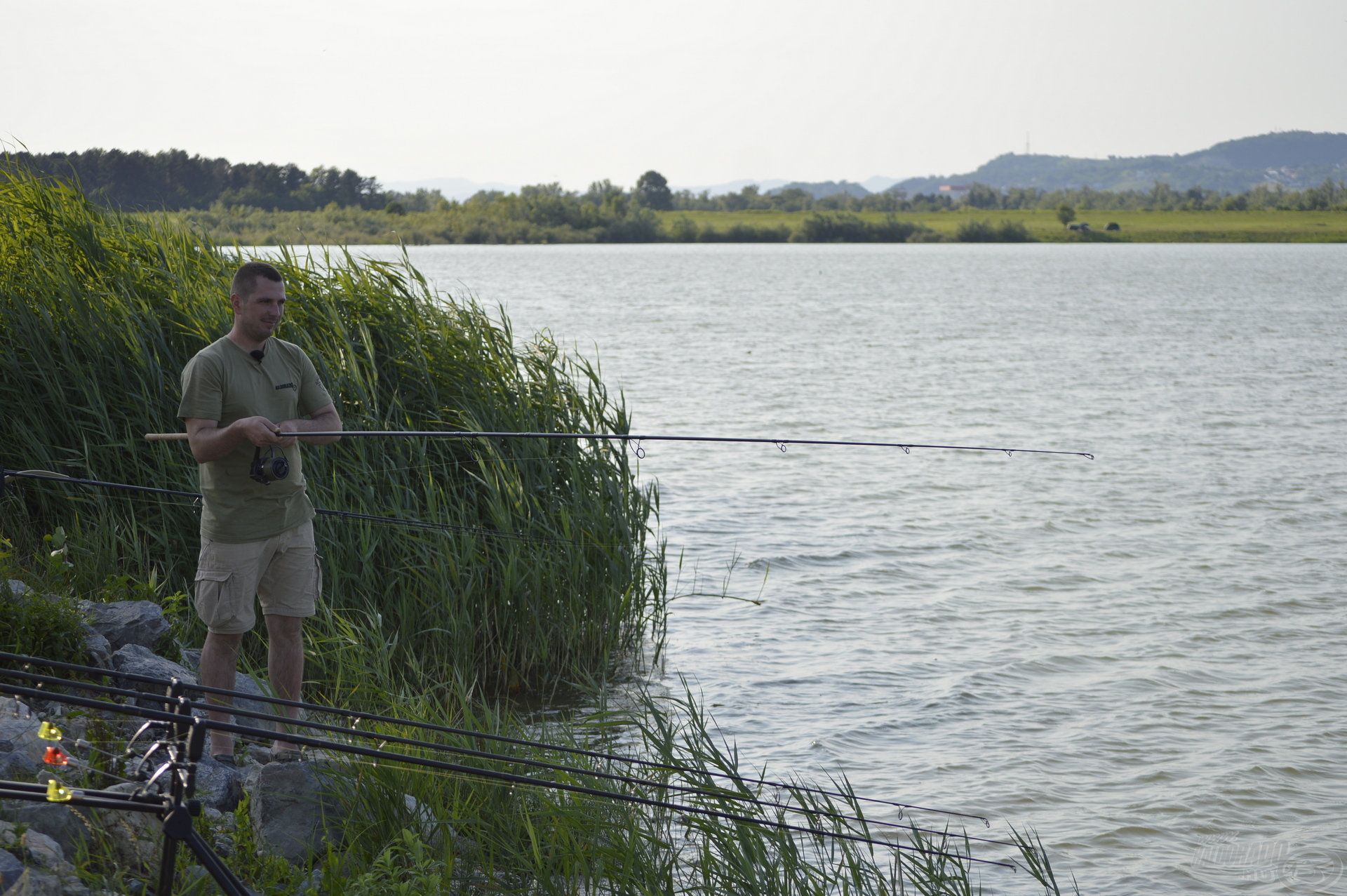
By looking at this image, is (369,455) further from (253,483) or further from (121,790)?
(121,790)

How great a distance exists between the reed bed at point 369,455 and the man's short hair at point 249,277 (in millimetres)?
2184

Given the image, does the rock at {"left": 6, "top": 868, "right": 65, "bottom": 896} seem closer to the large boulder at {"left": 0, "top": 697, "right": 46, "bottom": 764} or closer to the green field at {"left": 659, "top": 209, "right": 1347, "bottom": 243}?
the large boulder at {"left": 0, "top": 697, "right": 46, "bottom": 764}

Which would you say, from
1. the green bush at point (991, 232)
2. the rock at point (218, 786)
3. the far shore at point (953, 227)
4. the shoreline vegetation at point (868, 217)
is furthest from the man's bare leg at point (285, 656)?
the green bush at point (991, 232)

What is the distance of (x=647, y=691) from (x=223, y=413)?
3.93 meters

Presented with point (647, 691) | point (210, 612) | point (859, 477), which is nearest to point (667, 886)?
point (210, 612)

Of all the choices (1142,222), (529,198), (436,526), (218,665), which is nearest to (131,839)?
(218,665)

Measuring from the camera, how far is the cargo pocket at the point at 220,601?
4730 mm

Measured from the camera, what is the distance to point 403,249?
862 cm

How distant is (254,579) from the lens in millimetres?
4801

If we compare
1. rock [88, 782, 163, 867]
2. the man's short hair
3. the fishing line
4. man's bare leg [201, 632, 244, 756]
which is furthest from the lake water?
the man's short hair

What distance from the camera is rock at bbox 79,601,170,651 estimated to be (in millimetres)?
5602

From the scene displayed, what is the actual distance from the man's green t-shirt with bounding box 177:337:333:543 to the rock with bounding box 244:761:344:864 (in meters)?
0.90

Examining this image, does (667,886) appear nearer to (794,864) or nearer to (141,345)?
(794,864)

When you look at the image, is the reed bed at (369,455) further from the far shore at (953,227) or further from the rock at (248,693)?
the far shore at (953,227)
